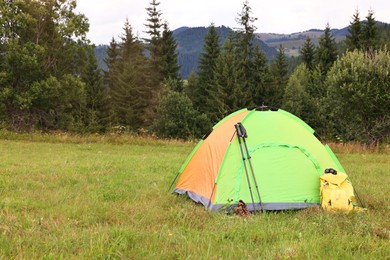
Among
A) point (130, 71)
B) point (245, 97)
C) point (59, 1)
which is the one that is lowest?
point (245, 97)

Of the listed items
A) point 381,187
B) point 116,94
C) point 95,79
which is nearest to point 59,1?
point 95,79

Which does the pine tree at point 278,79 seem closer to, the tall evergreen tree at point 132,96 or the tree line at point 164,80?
the tree line at point 164,80

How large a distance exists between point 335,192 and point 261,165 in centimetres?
142

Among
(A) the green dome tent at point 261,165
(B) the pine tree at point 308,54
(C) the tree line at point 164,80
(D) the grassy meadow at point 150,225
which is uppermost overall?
(B) the pine tree at point 308,54

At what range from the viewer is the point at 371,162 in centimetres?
1448

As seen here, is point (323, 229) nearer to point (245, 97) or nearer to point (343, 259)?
point (343, 259)

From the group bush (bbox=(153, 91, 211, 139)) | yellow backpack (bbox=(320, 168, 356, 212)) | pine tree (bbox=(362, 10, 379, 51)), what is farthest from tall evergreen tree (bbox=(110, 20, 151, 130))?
yellow backpack (bbox=(320, 168, 356, 212))

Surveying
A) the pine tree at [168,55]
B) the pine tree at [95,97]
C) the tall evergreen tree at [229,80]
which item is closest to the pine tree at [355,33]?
the tall evergreen tree at [229,80]

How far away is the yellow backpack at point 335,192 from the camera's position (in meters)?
6.28

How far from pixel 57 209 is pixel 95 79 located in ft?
135

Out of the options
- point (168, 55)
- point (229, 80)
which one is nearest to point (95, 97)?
point (168, 55)

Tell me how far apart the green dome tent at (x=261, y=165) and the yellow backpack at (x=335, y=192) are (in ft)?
1.11

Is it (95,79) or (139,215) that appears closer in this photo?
(139,215)

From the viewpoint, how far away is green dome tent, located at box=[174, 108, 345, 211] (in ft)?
21.9
